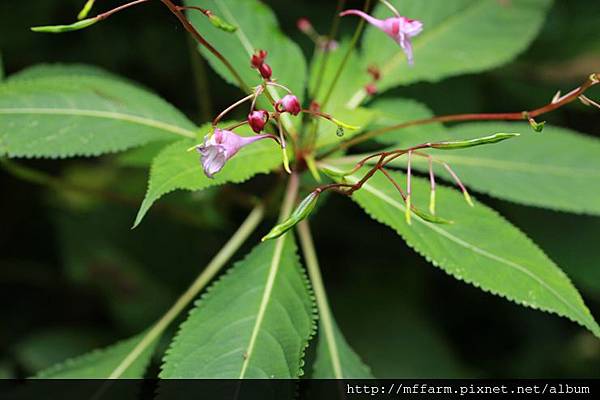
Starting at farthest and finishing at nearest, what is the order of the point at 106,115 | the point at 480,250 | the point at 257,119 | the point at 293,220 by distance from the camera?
the point at 106,115
the point at 480,250
the point at 257,119
the point at 293,220

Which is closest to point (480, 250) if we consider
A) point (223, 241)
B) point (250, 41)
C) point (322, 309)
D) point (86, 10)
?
point (322, 309)

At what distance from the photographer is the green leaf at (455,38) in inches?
79.2

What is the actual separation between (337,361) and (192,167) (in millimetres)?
633

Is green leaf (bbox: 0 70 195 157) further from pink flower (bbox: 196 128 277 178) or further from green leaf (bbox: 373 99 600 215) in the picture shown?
green leaf (bbox: 373 99 600 215)

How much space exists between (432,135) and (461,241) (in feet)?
1.52

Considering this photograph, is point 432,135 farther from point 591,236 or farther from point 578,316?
point 591,236

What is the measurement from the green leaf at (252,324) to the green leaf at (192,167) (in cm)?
21

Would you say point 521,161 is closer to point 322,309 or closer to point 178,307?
point 322,309

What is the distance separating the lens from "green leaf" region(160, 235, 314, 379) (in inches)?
52.2

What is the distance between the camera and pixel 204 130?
59.4 inches

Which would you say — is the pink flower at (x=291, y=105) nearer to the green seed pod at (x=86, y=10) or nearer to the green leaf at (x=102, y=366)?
the green seed pod at (x=86, y=10)

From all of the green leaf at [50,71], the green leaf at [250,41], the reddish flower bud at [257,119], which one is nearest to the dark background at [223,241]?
the green leaf at [50,71]

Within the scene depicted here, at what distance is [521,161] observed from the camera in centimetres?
186

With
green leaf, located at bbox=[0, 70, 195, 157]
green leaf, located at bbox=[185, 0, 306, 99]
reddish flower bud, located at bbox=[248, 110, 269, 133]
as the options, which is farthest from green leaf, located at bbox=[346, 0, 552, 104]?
reddish flower bud, located at bbox=[248, 110, 269, 133]
